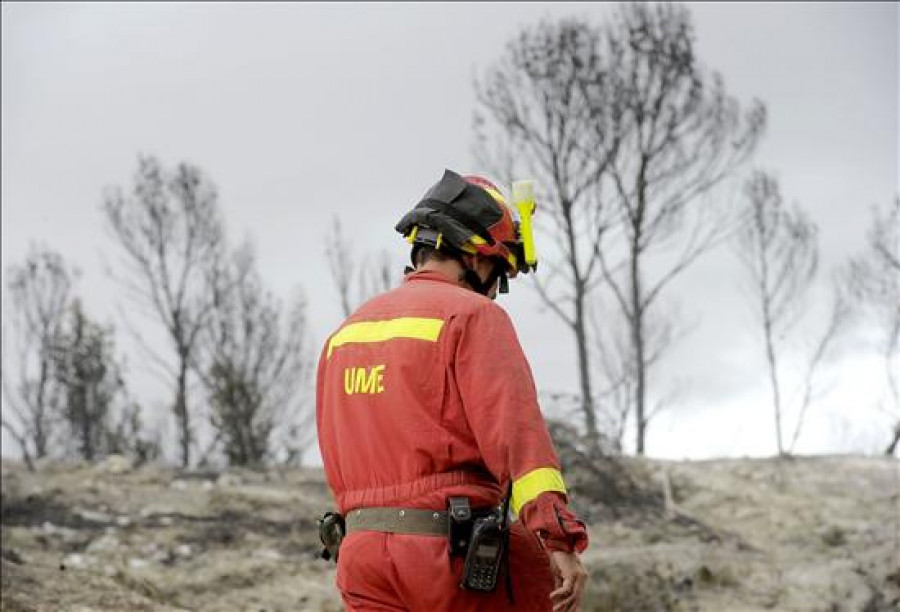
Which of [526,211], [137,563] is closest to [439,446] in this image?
[526,211]

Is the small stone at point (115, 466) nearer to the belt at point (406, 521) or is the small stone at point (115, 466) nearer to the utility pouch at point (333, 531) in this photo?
the utility pouch at point (333, 531)

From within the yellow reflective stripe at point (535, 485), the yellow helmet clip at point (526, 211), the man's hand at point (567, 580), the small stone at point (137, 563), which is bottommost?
the small stone at point (137, 563)

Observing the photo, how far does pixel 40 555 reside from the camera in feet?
36.1

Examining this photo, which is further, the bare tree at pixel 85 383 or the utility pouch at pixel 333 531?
the bare tree at pixel 85 383

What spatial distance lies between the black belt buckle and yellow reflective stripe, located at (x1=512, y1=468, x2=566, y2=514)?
0.56ft

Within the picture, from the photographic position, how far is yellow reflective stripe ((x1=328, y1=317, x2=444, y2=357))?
10.6ft

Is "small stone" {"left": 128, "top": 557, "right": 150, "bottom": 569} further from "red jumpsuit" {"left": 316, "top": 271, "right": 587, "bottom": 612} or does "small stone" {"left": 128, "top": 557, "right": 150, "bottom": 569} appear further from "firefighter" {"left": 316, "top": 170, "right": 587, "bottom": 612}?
"red jumpsuit" {"left": 316, "top": 271, "right": 587, "bottom": 612}

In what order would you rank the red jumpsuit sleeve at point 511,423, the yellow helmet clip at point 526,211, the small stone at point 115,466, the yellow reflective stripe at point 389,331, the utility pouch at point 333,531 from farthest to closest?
the small stone at point 115,466 → the yellow helmet clip at point 526,211 → the utility pouch at point 333,531 → the yellow reflective stripe at point 389,331 → the red jumpsuit sleeve at point 511,423

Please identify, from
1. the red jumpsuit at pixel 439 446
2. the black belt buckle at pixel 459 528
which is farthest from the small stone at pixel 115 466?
the black belt buckle at pixel 459 528

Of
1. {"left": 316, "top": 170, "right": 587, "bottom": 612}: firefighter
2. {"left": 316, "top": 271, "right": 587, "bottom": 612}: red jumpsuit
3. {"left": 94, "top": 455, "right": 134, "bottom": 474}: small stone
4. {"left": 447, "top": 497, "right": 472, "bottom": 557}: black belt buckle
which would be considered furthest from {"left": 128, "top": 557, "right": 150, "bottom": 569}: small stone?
{"left": 447, "top": 497, "right": 472, "bottom": 557}: black belt buckle

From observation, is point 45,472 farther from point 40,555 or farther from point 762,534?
point 762,534

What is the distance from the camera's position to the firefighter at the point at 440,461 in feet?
9.88

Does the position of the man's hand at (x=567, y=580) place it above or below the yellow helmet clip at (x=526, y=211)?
below

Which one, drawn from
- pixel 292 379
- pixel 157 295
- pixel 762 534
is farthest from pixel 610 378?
pixel 762 534
